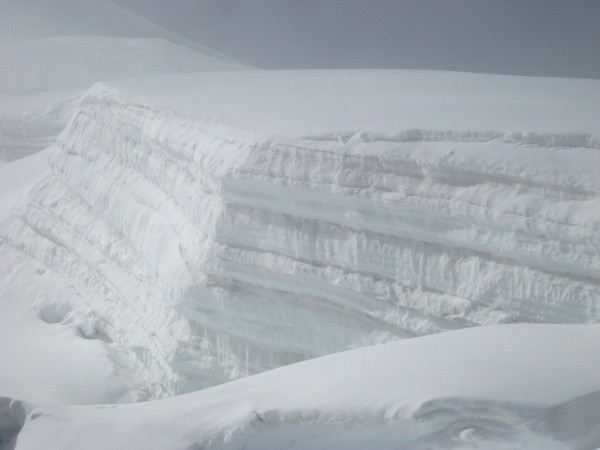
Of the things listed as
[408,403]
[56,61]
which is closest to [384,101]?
[408,403]

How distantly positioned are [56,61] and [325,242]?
5.91 meters

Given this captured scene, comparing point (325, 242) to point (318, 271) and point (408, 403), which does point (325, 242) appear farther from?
point (408, 403)

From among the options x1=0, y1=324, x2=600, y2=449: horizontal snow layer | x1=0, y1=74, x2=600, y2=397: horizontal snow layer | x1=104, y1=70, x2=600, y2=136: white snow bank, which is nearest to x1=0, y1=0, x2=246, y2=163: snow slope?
x1=104, y1=70, x2=600, y2=136: white snow bank

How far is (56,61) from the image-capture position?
6863 millimetres

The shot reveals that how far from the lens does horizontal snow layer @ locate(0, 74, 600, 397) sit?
4.69 ft

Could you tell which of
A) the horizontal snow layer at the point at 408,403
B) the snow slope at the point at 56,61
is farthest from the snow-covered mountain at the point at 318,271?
the snow slope at the point at 56,61

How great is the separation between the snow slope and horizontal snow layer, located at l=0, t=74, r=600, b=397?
2.82m

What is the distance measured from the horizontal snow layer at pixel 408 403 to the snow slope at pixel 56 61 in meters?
4.17

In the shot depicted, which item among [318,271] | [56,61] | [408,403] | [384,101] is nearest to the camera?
[408,403]

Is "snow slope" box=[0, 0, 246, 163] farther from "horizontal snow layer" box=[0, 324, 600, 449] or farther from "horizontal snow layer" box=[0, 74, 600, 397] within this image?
"horizontal snow layer" box=[0, 324, 600, 449]

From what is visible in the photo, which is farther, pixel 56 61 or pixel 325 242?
pixel 56 61

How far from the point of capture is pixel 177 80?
3447 mm

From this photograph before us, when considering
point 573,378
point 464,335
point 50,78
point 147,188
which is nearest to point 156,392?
point 147,188

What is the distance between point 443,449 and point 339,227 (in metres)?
0.74
